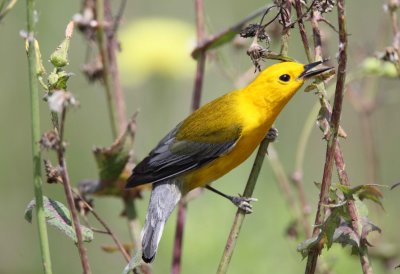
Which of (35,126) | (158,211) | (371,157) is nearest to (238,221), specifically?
(35,126)

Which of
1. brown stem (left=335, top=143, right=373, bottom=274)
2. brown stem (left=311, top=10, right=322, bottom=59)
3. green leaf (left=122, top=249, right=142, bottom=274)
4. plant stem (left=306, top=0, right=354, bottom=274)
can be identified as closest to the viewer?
plant stem (left=306, top=0, right=354, bottom=274)

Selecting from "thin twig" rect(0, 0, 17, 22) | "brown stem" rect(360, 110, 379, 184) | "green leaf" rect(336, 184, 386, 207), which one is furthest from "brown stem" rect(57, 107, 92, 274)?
"brown stem" rect(360, 110, 379, 184)

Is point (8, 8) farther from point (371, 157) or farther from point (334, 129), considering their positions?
point (371, 157)

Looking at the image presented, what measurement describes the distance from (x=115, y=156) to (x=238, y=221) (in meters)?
1.31

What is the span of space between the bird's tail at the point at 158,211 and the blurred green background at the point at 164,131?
881mm

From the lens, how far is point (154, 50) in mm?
6781

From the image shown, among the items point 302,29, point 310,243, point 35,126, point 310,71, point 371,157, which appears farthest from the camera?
point 371,157

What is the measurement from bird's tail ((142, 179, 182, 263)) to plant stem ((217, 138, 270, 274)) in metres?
0.65

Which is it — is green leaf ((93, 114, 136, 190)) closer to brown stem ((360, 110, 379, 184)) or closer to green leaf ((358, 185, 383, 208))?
green leaf ((358, 185, 383, 208))

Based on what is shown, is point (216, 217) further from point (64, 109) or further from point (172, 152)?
point (64, 109)

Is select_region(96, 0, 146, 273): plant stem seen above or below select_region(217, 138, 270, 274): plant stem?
above

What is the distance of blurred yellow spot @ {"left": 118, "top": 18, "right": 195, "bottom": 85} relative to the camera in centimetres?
664

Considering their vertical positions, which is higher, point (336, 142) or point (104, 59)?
point (104, 59)

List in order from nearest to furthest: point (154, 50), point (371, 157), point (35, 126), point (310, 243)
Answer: point (35, 126), point (310, 243), point (371, 157), point (154, 50)
